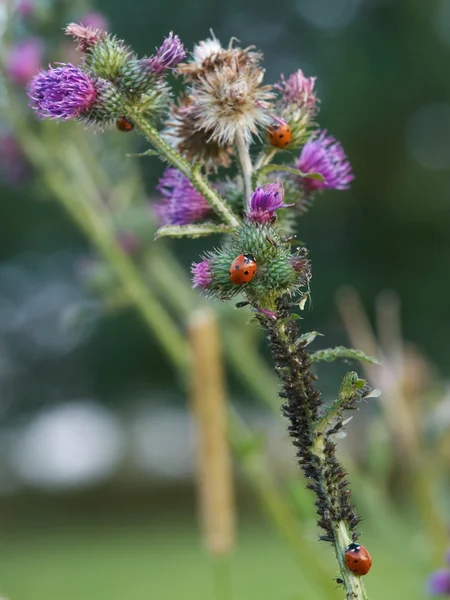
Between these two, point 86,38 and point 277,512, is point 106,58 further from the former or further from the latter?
point 277,512

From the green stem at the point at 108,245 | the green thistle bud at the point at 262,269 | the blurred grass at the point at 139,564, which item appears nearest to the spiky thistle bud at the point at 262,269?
the green thistle bud at the point at 262,269

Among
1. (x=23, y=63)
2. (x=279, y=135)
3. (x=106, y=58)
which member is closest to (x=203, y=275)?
(x=279, y=135)

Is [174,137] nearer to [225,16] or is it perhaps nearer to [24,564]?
[24,564]

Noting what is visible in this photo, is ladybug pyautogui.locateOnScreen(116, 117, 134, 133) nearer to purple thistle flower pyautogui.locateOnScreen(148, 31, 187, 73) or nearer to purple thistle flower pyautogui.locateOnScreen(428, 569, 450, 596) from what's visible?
purple thistle flower pyautogui.locateOnScreen(148, 31, 187, 73)

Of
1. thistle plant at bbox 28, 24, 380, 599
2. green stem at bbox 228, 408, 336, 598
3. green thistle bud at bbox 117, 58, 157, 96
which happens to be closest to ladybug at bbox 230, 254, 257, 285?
thistle plant at bbox 28, 24, 380, 599

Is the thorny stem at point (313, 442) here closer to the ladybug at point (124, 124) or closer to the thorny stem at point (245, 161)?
the thorny stem at point (245, 161)

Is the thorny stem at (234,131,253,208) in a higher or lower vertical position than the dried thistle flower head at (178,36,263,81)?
lower

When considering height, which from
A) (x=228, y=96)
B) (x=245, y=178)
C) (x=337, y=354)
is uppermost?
(x=228, y=96)
